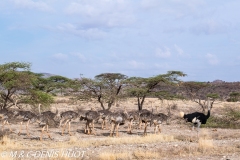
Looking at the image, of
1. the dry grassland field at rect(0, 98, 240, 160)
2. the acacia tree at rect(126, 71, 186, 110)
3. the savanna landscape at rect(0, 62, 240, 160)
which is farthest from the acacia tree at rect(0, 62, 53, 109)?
the acacia tree at rect(126, 71, 186, 110)

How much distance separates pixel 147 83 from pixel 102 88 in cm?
433

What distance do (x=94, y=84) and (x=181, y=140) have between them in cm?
930

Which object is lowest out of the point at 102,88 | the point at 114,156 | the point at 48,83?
the point at 114,156

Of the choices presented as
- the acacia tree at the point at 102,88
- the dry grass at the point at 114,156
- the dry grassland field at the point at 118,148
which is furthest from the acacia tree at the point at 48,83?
the dry grass at the point at 114,156

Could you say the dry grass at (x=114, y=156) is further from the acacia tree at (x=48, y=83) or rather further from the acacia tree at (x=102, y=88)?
the acacia tree at (x=48, y=83)

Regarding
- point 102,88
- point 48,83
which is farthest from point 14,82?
point 48,83

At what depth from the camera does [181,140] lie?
18641 mm

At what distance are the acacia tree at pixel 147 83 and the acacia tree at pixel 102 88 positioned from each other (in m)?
0.94

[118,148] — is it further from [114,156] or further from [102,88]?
[102,88]

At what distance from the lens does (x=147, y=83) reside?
29297mm

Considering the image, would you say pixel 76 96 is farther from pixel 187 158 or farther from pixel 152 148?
pixel 187 158

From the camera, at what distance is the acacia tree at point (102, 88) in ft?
86.6

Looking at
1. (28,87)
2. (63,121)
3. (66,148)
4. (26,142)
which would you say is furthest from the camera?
(28,87)

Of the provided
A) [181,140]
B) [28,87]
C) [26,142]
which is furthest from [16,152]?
[28,87]
